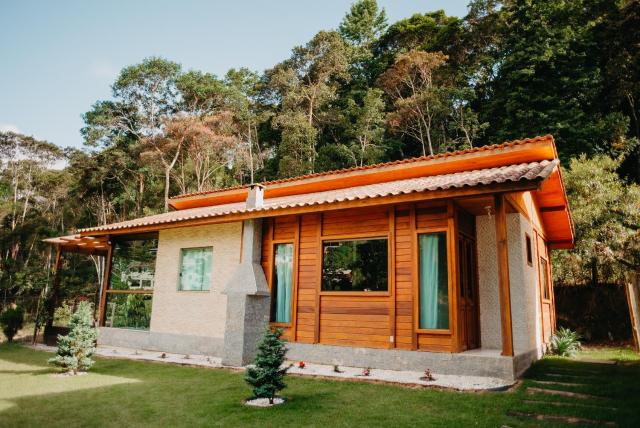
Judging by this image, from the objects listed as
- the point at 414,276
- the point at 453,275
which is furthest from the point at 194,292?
the point at 453,275

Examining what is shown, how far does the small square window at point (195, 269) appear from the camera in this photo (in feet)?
33.0

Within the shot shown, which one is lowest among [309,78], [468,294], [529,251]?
[468,294]

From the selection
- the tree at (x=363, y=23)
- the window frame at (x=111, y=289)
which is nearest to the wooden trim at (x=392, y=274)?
the window frame at (x=111, y=289)

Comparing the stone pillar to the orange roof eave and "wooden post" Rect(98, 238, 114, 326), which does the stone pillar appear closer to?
the orange roof eave

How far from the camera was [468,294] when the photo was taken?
775 cm

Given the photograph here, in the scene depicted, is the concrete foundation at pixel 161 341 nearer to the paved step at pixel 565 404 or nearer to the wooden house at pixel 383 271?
the wooden house at pixel 383 271

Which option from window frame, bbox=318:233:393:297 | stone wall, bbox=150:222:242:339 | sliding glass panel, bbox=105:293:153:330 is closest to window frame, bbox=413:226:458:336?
window frame, bbox=318:233:393:297

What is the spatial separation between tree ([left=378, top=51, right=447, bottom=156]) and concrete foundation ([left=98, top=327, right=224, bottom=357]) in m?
20.7

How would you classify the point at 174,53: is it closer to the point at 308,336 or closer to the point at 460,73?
the point at 460,73

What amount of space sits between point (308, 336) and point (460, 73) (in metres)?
25.8

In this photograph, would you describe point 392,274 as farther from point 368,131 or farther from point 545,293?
point 368,131

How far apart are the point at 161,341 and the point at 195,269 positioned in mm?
1919

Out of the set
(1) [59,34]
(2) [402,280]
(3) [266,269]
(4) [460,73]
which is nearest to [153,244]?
(1) [59,34]

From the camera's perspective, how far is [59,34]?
13.7 meters
